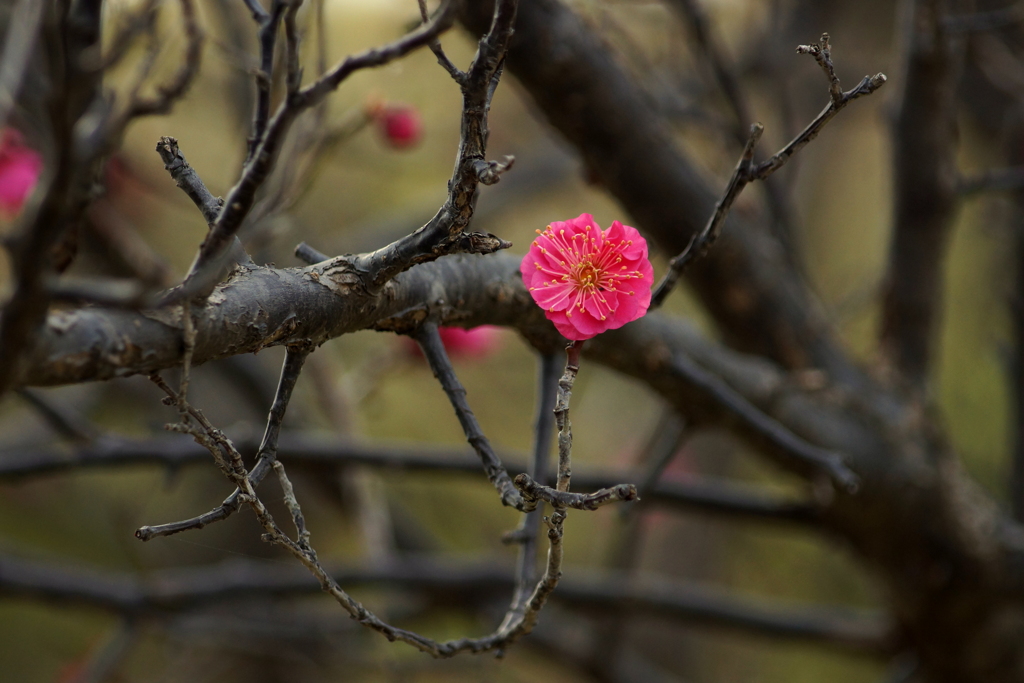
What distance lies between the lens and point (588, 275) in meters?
0.84

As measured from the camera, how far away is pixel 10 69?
0.43m

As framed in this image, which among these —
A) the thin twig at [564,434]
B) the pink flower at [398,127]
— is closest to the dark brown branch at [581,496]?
the thin twig at [564,434]

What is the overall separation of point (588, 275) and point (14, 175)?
5.89ft

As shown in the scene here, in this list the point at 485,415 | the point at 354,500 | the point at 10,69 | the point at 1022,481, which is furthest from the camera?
the point at 485,415

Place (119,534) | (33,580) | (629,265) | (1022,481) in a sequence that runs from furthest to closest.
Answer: (1022,481) < (33,580) < (119,534) < (629,265)

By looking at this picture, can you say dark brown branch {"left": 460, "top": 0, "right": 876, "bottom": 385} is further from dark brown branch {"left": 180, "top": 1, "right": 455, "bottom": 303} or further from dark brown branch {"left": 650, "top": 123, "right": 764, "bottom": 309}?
dark brown branch {"left": 180, "top": 1, "right": 455, "bottom": 303}

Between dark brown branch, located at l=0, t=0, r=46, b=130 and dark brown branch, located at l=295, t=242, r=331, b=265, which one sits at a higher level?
dark brown branch, located at l=295, t=242, r=331, b=265

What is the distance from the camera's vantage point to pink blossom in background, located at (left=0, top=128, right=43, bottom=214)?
6.45 feet

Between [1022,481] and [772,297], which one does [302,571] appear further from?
[1022,481]

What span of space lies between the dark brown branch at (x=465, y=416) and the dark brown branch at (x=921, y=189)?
1.33 meters

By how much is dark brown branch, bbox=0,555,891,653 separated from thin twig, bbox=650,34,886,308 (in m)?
1.50

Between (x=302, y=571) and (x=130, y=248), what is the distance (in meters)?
1.08

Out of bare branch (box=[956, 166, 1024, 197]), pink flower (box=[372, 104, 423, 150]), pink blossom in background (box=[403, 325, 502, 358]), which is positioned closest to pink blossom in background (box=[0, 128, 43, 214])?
pink flower (box=[372, 104, 423, 150])

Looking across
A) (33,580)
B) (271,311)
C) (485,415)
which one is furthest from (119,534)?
(485,415)
